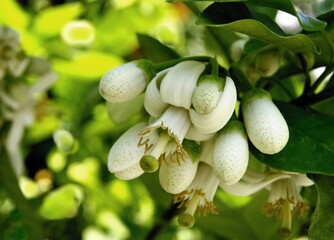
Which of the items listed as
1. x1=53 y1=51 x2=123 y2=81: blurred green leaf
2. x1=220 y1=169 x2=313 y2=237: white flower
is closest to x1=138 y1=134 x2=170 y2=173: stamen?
x1=220 y1=169 x2=313 y2=237: white flower

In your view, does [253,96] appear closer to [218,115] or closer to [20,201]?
[218,115]

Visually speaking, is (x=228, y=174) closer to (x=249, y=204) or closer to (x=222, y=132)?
(x=222, y=132)

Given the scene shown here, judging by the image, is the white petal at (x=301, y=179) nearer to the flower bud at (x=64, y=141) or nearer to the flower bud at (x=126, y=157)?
the flower bud at (x=126, y=157)

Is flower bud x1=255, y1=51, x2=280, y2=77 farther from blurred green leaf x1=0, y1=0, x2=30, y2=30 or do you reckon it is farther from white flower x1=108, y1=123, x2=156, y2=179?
blurred green leaf x1=0, y1=0, x2=30, y2=30

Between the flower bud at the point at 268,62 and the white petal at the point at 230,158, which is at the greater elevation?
the white petal at the point at 230,158

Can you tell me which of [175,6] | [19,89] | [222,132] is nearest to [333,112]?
[222,132]

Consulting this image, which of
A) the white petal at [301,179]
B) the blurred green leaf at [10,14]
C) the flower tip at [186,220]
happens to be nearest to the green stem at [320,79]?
the white petal at [301,179]
